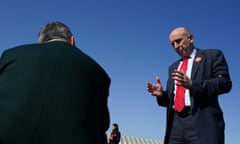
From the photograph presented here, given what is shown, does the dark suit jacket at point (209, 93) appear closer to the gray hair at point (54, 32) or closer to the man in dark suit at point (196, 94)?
the man in dark suit at point (196, 94)

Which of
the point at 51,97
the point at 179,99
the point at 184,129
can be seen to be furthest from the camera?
the point at 179,99

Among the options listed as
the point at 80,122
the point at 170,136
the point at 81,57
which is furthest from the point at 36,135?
the point at 170,136

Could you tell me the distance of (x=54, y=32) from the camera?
2672mm

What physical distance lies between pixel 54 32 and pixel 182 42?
84.7 inches

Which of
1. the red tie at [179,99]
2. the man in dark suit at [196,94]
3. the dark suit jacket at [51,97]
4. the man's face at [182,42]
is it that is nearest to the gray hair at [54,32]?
the dark suit jacket at [51,97]

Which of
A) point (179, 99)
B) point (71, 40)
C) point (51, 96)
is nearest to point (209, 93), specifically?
point (179, 99)

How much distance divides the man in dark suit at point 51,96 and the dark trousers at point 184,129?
1668 mm

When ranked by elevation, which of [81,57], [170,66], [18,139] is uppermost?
[170,66]

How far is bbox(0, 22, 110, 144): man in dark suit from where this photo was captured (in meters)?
2.24

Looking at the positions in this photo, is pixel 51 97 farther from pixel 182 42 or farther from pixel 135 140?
pixel 135 140

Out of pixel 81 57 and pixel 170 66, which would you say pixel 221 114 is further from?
pixel 81 57

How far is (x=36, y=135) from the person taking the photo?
2.22 meters

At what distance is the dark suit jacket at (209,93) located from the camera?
3.89 m

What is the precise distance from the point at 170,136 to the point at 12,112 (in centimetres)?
240
